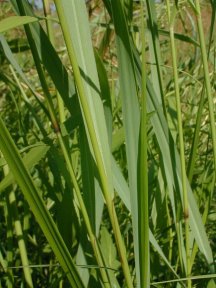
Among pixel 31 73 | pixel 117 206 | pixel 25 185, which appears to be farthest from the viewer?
pixel 31 73

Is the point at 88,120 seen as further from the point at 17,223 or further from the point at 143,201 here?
the point at 17,223

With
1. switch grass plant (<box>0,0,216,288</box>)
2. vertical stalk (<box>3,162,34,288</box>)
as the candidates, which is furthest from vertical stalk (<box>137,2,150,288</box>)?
vertical stalk (<box>3,162,34,288</box>)

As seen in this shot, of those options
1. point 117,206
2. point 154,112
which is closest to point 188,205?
point 154,112

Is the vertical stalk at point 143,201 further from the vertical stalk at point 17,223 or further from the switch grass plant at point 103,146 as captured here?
the vertical stalk at point 17,223

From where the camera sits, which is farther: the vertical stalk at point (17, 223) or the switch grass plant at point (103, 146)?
the vertical stalk at point (17, 223)

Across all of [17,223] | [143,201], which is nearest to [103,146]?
[143,201]

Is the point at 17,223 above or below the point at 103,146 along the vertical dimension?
below

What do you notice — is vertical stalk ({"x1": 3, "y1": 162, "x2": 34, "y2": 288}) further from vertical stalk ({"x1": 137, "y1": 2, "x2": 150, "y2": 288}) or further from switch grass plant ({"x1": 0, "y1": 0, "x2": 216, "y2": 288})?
vertical stalk ({"x1": 137, "y1": 2, "x2": 150, "y2": 288})

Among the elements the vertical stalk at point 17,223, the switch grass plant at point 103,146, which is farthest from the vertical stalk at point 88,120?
the vertical stalk at point 17,223

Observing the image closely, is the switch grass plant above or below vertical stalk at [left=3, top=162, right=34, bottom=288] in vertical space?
above

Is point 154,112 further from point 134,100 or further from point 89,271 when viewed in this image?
point 89,271

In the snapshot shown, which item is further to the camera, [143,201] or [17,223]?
[17,223]
